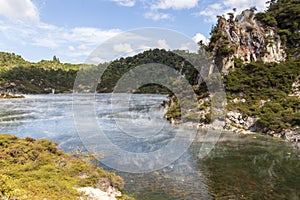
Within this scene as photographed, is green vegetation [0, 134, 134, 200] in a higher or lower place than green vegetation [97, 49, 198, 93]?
lower

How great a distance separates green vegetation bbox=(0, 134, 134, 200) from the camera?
9.46 meters

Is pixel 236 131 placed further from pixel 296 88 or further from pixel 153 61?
pixel 153 61

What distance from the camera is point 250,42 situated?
4094cm

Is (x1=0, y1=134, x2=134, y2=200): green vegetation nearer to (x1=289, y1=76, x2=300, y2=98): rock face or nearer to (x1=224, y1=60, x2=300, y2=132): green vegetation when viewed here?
(x1=224, y1=60, x2=300, y2=132): green vegetation

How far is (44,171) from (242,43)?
121 feet

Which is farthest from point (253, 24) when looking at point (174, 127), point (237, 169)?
point (237, 169)

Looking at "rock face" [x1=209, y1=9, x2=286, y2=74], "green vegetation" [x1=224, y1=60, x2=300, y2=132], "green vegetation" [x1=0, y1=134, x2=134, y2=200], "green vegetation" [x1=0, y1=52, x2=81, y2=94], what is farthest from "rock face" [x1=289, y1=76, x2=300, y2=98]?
"green vegetation" [x1=0, y1=52, x2=81, y2=94]

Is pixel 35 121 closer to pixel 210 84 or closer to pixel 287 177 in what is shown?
pixel 210 84

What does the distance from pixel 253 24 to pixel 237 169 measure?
32.7 m

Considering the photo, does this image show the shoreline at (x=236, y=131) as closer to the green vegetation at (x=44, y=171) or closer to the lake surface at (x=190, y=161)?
the lake surface at (x=190, y=161)

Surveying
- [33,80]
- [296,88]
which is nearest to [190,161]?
[296,88]

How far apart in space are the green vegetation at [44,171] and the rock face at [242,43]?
3002 cm

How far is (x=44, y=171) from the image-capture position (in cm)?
1165

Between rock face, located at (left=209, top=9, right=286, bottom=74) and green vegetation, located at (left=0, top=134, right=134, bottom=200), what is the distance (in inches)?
1182
